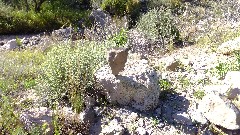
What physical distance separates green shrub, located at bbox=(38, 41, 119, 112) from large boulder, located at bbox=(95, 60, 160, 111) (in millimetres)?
164

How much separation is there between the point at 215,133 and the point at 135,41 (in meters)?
4.13

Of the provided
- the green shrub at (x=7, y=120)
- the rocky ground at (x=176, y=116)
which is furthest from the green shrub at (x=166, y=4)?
the green shrub at (x=7, y=120)

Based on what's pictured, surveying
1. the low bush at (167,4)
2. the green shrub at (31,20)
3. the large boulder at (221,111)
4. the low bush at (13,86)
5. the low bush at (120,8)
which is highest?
the large boulder at (221,111)

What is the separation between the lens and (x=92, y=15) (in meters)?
13.2

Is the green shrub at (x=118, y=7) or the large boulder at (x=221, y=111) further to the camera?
the green shrub at (x=118, y=7)

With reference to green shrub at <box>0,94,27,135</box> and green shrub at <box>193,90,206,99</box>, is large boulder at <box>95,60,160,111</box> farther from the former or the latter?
green shrub at <box>0,94,27,135</box>

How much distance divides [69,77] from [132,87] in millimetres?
766

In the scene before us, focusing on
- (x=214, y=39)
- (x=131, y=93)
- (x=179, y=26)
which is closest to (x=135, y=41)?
(x=214, y=39)

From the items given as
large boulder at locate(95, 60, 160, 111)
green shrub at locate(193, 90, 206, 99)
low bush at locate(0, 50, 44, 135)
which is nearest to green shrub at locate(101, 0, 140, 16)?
low bush at locate(0, 50, 44, 135)

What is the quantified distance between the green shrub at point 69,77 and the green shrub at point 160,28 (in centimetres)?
426

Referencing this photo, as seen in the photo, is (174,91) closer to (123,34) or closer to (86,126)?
(86,126)

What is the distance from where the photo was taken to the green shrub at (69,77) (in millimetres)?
3994

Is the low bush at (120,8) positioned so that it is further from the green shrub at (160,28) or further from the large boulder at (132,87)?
the large boulder at (132,87)

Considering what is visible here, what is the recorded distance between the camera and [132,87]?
3.99 metres
